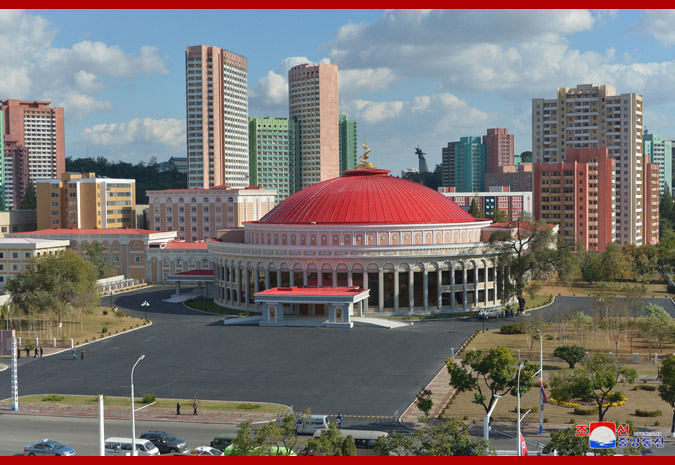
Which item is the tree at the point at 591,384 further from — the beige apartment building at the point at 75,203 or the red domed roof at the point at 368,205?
the beige apartment building at the point at 75,203

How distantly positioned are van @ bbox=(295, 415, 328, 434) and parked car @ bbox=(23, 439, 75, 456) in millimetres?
12164

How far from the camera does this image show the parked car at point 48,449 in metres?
42.0

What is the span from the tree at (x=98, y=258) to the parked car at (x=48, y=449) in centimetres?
8902

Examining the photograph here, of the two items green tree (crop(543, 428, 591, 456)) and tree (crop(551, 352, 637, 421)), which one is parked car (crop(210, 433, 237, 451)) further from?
tree (crop(551, 352, 637, 421))

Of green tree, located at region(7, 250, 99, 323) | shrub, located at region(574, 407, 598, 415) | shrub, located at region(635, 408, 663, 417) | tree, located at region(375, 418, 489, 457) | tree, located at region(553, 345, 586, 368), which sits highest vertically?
green tree, located at region(7, 250, 99, 323)

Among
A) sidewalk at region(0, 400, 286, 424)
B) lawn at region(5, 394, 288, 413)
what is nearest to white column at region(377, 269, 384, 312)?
lawn at region(5, 394, 288, 413)

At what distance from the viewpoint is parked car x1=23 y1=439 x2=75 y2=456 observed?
1652 inches

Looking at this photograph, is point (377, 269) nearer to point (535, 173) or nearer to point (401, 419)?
point (401, 419)

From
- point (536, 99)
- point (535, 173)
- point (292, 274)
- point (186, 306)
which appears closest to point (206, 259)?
point (186, 306)

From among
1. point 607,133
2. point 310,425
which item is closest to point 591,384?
point 310,425

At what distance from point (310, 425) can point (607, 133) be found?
148873 mm

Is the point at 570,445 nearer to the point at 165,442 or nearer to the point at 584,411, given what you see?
the point at 584,411

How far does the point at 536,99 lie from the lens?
191000 millimetres

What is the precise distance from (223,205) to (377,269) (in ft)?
215
